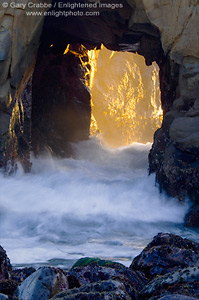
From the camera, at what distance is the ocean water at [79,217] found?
5.79 meters

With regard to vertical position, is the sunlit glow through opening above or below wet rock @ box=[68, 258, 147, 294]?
above

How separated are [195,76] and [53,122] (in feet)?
26.8

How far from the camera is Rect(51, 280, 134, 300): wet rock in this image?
2.40m

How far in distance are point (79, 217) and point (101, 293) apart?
5937mm

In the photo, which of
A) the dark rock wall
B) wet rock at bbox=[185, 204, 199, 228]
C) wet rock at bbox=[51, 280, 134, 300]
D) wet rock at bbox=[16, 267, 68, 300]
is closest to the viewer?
wet rock at bbox=[51, 280, 134, 300]

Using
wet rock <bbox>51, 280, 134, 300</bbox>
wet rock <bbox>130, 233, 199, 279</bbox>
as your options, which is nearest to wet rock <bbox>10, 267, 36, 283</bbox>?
wet rock <bbox>130, 233, 199, 279</bbox>

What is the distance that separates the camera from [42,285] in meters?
2.89

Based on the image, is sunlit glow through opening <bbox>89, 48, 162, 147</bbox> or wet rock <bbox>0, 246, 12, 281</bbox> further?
sunlit glow through opening <bbox>89, 48, 162, 147</bbox>

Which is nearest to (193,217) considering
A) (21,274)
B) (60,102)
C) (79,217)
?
(79,217)

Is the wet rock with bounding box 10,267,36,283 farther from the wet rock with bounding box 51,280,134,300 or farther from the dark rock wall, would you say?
the dark rock wall

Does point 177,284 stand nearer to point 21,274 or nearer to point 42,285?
point 42,285

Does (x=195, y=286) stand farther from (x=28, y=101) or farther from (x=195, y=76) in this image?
(x=28, y=101)

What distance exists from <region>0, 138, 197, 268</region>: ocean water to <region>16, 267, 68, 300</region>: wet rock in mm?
1944

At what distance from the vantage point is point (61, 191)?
10.1m
